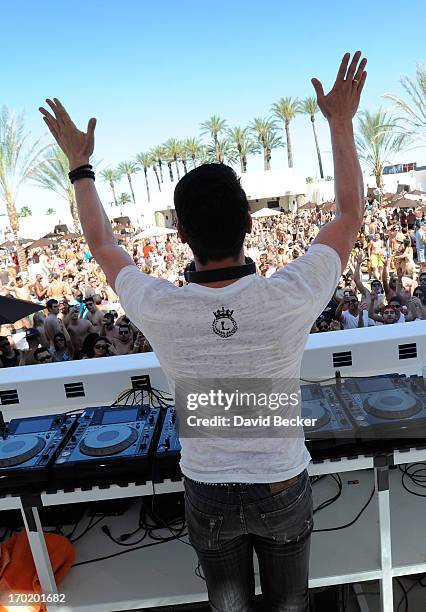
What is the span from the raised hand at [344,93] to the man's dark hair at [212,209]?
0.41m

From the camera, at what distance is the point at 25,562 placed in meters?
1.96

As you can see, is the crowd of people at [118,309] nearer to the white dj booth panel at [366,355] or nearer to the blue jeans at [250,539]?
the white dj booth panel at [366,355]

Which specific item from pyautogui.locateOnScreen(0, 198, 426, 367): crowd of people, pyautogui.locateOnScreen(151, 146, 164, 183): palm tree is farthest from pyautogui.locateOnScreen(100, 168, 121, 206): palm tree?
pyautogui.locateOnScreen(0, 198, 426, 367): crowd of people

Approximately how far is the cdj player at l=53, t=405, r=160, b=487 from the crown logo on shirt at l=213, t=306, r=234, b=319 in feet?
3.00

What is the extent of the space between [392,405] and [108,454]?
1.05m

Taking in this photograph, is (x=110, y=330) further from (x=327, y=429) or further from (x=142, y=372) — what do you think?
(x=327, y=429)

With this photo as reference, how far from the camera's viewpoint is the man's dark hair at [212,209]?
971mm

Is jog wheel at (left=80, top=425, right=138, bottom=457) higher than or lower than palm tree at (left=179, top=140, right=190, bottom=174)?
lower

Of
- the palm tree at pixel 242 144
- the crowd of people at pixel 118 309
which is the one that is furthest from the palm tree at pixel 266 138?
the crowd of people at pixel 118 309

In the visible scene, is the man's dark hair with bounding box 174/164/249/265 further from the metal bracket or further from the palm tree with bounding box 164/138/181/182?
the palm tree with bounding box 164/138/181/182

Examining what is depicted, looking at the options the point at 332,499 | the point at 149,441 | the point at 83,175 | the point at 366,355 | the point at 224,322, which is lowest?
the point at 332,499

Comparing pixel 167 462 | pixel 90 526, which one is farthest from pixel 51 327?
pixel 167 462

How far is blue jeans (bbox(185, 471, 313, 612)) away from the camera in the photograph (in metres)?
1.15

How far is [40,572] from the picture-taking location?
6.06ft
